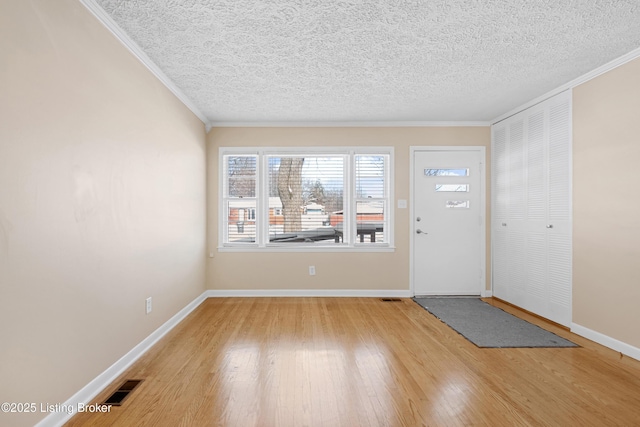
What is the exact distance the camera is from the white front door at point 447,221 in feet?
14.9

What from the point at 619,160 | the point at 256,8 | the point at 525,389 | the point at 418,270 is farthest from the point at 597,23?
the point at 418,270

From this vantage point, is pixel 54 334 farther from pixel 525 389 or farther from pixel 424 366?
pixel 525 389

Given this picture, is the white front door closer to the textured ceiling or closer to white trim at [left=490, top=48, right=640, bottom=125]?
white trim at [left=490, top=48, right=640, bottom=125]

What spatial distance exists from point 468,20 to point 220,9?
165 cm

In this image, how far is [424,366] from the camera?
8.02 ft

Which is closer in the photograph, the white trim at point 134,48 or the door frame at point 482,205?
the white trim at point 134,48

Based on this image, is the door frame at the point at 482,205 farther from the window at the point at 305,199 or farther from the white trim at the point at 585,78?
the white trim at the point at 585,78

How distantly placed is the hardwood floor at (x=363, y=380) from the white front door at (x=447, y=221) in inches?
52.6

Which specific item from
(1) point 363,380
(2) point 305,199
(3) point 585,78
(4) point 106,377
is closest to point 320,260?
(2) point 305,199

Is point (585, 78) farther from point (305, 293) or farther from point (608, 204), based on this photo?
point (305, 293)

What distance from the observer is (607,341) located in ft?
9.17

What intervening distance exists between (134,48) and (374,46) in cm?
187

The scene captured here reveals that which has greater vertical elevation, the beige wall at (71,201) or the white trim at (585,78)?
the white trim at (585,78)

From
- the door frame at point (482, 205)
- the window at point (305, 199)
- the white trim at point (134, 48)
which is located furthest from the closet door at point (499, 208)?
the white trim at point (134, 48)
